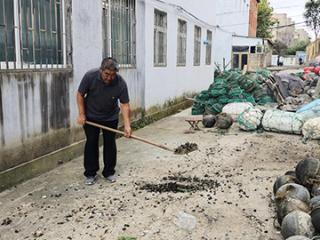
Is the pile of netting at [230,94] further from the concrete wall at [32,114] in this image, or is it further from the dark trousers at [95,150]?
the dark trousers at [95,150]

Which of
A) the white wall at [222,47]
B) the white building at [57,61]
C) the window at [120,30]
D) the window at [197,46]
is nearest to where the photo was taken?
the white building at [57,61]

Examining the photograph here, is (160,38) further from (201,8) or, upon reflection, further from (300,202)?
(300,202)

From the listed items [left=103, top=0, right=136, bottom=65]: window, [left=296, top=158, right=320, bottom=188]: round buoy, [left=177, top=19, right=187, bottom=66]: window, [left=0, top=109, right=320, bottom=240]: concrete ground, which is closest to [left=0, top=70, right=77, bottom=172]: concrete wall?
[left=0, top=109, right=320, bottom=240]: concrete ground

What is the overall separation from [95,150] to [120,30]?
3.72 m

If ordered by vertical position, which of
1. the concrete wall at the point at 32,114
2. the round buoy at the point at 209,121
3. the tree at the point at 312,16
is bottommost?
the round buoy at the point at 209,121

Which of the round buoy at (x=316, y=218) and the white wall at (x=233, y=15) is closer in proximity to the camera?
the round buoy at (x=316, y=218)

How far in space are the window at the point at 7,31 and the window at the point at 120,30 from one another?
2.72 meters

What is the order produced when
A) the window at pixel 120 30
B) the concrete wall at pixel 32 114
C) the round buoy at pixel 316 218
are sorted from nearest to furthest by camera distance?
the round buoy at pixel 316 218 → the concrete wall at pixel 32 114 → the window at pixel 120 30

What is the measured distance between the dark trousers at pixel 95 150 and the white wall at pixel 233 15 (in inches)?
954

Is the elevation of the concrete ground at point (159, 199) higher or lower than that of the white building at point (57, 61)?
lower

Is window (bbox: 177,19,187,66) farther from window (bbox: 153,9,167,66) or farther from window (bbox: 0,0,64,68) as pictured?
window (bbox: 0,0,64,68)

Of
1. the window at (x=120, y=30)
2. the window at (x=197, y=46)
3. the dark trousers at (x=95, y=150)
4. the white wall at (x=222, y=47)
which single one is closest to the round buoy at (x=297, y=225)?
the dark trousers at (x=95, y=150)

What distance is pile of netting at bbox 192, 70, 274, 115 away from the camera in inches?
436

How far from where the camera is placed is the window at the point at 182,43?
493 inches
